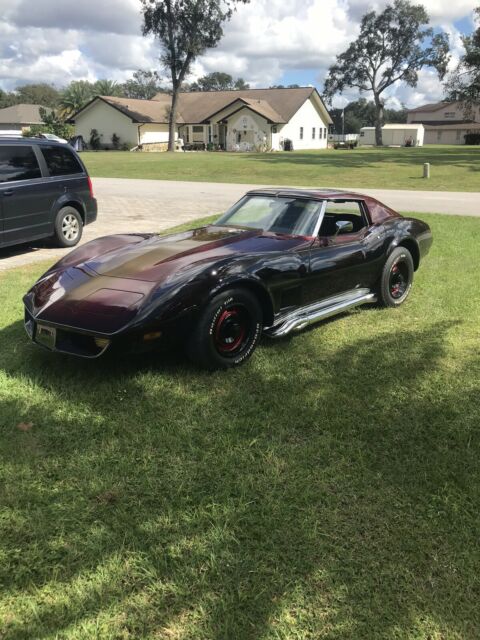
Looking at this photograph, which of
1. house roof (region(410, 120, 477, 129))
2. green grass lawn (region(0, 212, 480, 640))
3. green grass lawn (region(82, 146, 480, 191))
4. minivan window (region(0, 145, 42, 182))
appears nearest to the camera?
green grass lawn (region(0, 212, 480, 640))

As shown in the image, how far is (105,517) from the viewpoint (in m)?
2.55

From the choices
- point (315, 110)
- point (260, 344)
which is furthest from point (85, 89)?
point (260, 344)

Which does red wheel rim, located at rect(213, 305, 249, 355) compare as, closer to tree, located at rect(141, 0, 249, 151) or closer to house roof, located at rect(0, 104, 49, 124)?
tree, located at rect(141, 0, 249, 151)

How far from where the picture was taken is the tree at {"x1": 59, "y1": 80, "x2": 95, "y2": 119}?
61328 millimetres

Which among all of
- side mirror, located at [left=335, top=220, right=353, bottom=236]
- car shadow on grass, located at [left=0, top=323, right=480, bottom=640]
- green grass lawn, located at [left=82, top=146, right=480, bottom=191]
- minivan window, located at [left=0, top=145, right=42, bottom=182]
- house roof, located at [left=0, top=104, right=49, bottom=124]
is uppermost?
house roof, located at [left=0, top=104, right=49, bottom=124]

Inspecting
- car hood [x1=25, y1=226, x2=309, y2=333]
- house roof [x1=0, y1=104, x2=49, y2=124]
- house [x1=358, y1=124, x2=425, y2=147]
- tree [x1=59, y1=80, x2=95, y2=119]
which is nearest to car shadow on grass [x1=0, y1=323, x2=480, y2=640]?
car hood [x1=25, y1=226, x2=309, y2=333]

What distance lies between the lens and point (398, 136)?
255 feet

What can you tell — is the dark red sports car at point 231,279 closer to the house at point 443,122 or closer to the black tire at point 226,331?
the black tire at point 226,331

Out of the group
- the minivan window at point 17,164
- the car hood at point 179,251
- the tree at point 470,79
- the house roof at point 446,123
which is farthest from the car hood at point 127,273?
the house roof at point 446,123

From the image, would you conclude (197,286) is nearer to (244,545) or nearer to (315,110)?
(244,545)

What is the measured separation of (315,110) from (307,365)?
61.5m

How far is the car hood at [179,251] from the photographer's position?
3.96 metres

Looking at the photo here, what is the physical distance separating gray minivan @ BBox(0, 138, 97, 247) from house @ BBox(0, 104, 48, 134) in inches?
2758

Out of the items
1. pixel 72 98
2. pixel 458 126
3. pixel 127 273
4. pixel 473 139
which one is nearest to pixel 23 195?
pixel 127 273
